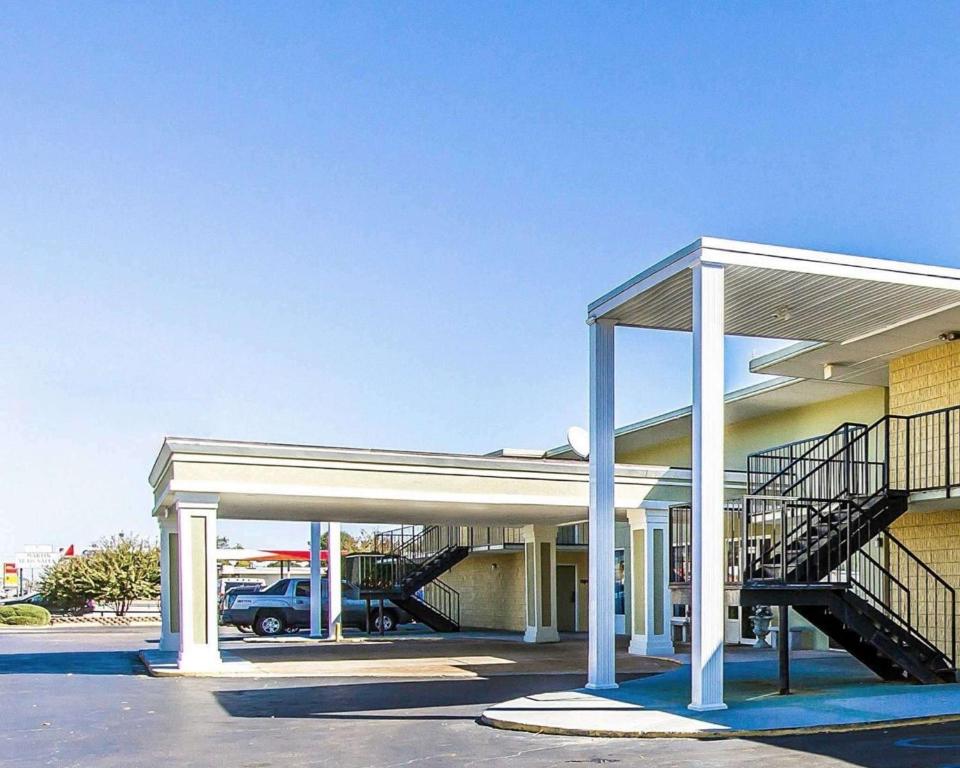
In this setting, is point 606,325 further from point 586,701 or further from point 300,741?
point 300,741

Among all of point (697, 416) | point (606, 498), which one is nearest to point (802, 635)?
point (606, 498)

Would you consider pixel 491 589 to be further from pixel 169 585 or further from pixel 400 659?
pixel 400 659

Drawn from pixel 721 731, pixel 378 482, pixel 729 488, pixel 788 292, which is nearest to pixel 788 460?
pixel 729 488

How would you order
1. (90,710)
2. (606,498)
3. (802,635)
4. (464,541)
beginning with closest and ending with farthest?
(90,710)
(606,498)
(802,635)
(464,541)

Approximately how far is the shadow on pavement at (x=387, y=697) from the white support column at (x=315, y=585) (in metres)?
12.7

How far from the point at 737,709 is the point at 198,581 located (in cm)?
1075

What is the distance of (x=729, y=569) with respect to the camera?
15.1m

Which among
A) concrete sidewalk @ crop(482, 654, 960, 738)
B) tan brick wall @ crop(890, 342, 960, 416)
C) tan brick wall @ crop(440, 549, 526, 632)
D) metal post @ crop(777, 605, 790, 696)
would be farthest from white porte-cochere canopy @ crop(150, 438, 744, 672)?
tan brick wall @ crop(440, 549, 526, 632)

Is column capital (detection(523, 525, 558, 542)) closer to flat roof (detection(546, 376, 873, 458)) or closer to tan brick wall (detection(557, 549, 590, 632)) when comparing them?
flat roof (detection(546, 376, 873, 458))

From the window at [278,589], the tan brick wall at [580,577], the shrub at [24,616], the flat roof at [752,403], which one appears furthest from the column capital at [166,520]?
the shrub at [24,616]

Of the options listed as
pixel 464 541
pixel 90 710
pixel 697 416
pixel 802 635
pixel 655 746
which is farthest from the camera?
pixel 464 541

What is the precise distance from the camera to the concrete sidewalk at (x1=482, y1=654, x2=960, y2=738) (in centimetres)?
1235

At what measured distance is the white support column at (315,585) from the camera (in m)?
31.2

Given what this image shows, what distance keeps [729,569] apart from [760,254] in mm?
4110
